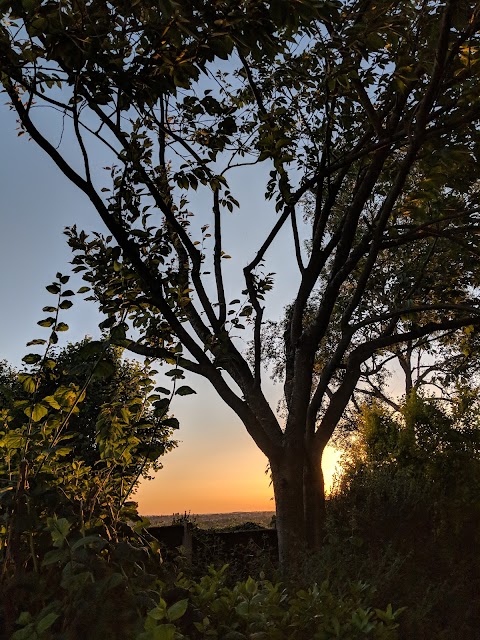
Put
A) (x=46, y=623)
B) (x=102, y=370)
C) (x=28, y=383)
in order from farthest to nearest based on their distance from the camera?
(x=28, y=383) → (x=102, y=370) → (x=46, y=623)

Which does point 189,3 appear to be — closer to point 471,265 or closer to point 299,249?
point 299,249

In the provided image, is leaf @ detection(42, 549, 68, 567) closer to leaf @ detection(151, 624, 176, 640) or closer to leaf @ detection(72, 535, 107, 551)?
leaf @ detection(72, 535, 107, 551)

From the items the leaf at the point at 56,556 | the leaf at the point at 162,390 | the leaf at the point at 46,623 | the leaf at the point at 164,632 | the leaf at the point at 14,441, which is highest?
the leaf at the point at 162,390

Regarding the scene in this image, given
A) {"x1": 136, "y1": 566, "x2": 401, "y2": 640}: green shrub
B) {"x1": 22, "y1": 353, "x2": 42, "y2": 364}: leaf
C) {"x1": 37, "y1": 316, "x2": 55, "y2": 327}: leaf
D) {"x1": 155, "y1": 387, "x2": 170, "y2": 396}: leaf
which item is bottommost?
{"x1": 136, "y1": 566, "x2": 401, "y2": 640}: green shrub

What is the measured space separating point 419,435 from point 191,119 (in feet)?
21.5

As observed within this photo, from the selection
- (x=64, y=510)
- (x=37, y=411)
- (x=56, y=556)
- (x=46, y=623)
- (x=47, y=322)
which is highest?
(x=47, y=322)

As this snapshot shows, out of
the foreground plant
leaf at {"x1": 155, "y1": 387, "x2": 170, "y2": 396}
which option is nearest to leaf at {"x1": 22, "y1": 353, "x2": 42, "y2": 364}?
the foreground plant

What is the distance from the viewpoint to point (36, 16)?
3.89 meters

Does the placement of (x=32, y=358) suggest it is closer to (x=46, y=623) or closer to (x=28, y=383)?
(x=28, y=383)

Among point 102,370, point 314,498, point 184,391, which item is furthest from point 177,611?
point 314,498

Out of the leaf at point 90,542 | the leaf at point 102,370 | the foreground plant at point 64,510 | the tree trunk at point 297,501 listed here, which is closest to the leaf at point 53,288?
the foreground plant at point 64,510

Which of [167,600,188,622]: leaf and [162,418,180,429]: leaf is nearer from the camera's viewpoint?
[167,600,188,622]: leaf

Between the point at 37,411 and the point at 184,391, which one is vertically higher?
the point at 184,391

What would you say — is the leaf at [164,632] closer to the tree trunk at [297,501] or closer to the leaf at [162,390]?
the leaf at [162,390]
